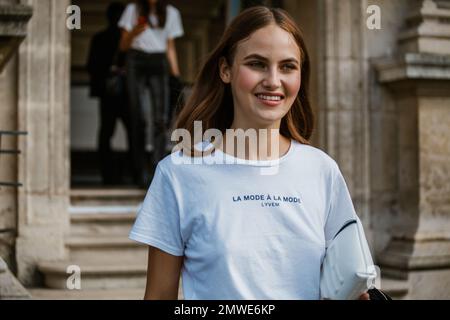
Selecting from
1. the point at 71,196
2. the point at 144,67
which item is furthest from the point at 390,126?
the point at 71,196

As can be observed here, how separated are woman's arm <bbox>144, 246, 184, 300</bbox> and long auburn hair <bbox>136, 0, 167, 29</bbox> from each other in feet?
18.6

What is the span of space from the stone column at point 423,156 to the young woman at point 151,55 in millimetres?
1890

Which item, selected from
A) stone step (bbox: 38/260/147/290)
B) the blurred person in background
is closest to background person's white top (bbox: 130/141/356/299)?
stone step (bbox: 38/260/147/290)

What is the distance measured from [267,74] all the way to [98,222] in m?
5.25

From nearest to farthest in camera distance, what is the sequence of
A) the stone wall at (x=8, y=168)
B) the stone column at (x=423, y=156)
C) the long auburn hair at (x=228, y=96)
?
the long auburn hair at (x=228, y=96), the stone wall at (x=8, y=168), the stone column at (x=423, y=156)

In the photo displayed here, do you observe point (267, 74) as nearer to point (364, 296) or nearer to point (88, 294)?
point (364, 296)

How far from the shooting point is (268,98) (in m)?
2.15

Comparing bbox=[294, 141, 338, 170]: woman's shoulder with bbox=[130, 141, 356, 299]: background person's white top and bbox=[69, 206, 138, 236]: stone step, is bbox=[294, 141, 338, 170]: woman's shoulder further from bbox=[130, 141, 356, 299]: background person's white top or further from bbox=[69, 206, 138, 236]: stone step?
bbox=[69, 206, 138, 236]: stone step

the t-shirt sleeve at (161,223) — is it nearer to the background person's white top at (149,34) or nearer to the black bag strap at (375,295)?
the black bag strap at (375,295)

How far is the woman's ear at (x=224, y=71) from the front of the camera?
2.32 m

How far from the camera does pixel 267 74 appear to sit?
2131 mm

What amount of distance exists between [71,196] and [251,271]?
5.52m

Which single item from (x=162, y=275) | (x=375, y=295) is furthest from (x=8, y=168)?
(x=375, y=295)

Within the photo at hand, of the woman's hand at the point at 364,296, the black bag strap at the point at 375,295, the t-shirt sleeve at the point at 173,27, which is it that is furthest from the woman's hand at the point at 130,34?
the woman's hand at the point at 364,296
